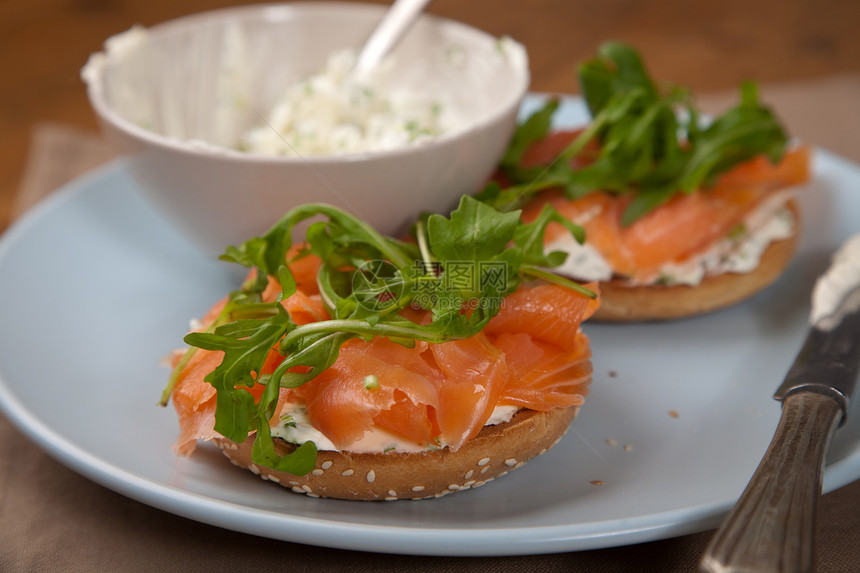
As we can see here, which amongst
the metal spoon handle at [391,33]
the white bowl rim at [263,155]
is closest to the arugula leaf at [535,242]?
the white bowl rim at [263,155]

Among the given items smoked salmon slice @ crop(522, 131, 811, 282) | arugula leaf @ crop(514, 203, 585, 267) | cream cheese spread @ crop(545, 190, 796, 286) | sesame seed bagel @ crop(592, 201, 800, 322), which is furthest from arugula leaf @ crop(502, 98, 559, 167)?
arugula leaf @ crop(514, 203, 585, 267)

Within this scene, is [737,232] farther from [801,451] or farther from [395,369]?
[395,369]

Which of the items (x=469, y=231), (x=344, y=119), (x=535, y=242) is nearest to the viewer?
(x=469, y=231)

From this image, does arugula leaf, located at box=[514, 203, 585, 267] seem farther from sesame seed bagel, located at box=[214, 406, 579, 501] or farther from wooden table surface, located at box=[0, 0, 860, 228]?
wooden table surface, located at box=[0, 0, 860, 228]

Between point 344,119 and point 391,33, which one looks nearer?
point 344,119

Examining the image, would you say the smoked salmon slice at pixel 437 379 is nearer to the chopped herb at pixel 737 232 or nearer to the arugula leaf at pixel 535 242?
the arugula leaf at pixel 535 242

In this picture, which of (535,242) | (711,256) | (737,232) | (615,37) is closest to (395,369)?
(535,242)
